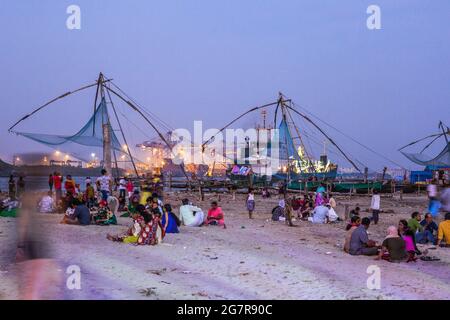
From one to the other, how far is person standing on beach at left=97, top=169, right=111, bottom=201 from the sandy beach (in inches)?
149

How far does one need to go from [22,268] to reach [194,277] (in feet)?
7.25

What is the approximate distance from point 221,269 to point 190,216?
486 centimetres

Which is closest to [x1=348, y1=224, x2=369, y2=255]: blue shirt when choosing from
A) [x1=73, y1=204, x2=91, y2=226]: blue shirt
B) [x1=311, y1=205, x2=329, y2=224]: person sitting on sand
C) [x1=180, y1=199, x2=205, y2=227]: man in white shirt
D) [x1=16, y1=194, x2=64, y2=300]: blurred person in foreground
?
[x1=180, y1=199, x2=205, y2=227]: man in white shirt

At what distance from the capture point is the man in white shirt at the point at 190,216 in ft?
38.3

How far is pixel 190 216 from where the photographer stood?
38.6 feet

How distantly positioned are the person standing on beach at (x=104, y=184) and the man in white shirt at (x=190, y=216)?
3.28m

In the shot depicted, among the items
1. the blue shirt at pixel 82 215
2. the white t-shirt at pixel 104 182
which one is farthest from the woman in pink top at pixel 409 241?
the white t-shirt at pixel 104 182

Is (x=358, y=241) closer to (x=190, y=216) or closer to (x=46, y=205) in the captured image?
(x=190, y=216)

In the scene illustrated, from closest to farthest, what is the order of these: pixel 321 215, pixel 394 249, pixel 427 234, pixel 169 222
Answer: pixel 394 249, pixel 427 234, pixel 169 222, pixel 321 215

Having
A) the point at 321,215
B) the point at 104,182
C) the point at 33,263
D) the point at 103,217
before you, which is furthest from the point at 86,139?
the point at 33,263

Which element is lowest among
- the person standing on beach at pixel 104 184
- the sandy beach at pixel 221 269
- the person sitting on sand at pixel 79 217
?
the sandy beach at pixel 221 269

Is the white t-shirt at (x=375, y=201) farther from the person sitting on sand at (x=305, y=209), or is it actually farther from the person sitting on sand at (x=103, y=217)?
the person sitting on sand at (x=103, y=217)

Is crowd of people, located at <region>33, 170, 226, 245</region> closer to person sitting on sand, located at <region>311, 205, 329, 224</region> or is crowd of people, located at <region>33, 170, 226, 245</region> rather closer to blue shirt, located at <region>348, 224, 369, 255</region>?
person sitting on sand, located at <region>311, 205, 329, 224</region>

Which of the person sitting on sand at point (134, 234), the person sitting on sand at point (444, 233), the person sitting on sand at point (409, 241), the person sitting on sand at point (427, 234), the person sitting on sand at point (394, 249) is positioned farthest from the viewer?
the person sitting on sand at point (427, 234)
